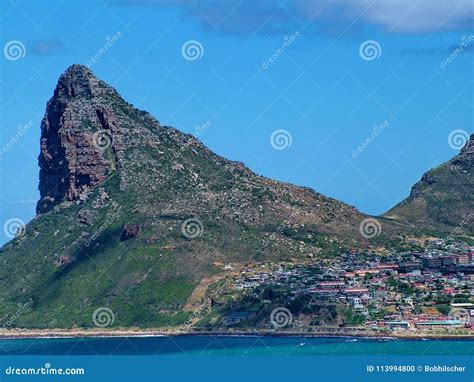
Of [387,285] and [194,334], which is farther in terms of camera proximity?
[387,285]

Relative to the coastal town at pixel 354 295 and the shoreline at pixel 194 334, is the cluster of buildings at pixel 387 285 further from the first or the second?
the shoreline at pixel 194 334

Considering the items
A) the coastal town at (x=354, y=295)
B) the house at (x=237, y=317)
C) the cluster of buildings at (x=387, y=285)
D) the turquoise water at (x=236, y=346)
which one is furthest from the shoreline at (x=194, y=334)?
the cluster of buildings at (x=387, y=285)

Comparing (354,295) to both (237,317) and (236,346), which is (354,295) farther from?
(236,346)

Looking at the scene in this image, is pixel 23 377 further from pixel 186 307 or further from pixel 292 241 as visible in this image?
pixel 292 241

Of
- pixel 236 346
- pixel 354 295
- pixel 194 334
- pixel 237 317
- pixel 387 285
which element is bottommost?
pixel 236 346

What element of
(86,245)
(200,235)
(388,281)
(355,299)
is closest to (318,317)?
(355,299)

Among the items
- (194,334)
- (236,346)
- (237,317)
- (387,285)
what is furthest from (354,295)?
(236,346)
